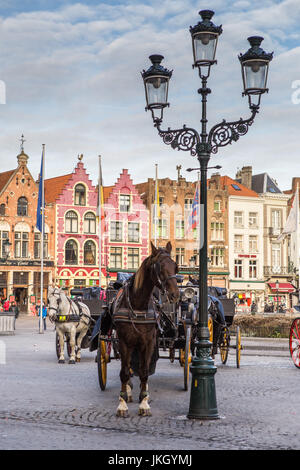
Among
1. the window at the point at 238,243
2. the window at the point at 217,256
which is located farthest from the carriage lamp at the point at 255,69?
the window at the point at 238,243

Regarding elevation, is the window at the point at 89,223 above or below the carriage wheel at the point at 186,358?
above

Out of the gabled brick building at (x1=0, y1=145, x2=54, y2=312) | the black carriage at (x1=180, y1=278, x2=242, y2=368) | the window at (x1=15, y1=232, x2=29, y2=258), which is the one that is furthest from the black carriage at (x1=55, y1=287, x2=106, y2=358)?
the window at (x1=15, y1=232, x2=29, y2=258)

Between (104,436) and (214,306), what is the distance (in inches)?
270

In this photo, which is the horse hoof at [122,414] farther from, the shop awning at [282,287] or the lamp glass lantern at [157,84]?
the shop awning at [282,287]

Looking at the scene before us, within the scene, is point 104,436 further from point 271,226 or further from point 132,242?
point 271,226

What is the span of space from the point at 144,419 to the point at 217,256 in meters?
55.1

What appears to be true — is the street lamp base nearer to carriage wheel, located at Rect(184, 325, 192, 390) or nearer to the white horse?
carriage wheel, located at Rect(184, 325, 192, 390)

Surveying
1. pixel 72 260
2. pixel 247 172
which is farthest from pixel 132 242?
pixel 247 172

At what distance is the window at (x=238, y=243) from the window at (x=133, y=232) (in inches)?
393

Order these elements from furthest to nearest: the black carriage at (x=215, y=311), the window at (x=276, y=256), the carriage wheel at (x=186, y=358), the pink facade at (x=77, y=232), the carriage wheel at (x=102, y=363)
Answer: the window at (x=276, y=256) → the pink facade at (x=77, y=232) → the black carriage at (x=215, y=311) → the carriage wheel at (x=186, y=358) → the carriage wheel at (x=102, y=363)

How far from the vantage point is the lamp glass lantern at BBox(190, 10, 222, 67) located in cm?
938

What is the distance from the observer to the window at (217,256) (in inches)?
2488

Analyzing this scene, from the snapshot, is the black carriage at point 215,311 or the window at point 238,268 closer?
the black carriage at point 215,311

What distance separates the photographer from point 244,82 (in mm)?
9781
